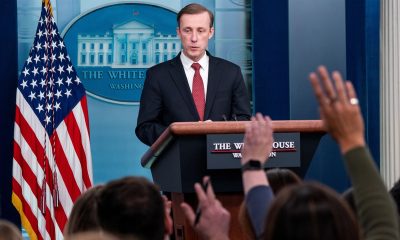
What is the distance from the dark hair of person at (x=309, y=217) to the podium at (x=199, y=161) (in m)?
2.21

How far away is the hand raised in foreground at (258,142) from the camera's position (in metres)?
2.67

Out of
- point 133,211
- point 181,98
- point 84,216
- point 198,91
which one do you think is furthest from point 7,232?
point 198,91

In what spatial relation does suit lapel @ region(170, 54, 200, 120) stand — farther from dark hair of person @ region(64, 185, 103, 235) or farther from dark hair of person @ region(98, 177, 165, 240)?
dark hair of person @ region(98, 177, 165, 240)

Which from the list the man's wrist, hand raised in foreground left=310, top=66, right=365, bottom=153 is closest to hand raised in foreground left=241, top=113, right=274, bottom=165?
the man's wrist

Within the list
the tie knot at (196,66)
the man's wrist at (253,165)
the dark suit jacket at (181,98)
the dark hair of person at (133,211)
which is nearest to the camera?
the dark hair of person at (133,211)

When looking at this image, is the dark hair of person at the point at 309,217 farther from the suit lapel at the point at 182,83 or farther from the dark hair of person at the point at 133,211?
the suit lapel at the point at 182,83

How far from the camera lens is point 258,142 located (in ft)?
8.87

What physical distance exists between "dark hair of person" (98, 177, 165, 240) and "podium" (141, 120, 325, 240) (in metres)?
1.68

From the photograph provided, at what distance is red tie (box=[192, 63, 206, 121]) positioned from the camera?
5609mm

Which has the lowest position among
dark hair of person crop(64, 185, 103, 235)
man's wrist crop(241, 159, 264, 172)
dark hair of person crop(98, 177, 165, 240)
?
dark hair of person crop(64, 185, 103, 235)

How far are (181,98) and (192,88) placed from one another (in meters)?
0.14

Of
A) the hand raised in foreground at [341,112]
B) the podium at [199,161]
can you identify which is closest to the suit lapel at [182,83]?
the podium at [199,161]

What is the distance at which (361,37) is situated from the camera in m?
7.49

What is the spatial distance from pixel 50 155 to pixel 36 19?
1.16m
